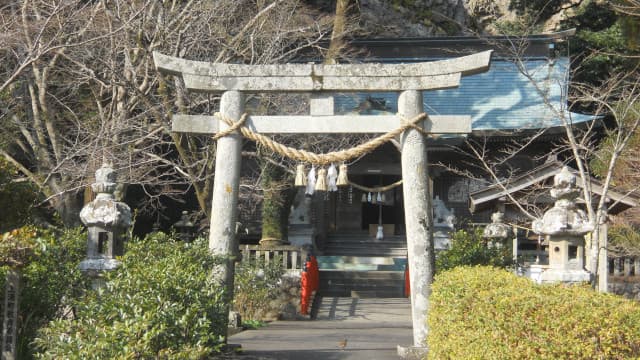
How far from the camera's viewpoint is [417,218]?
9586 mm

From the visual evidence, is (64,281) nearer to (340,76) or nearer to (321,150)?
(340,76)

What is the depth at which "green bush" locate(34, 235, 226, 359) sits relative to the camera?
6.36m

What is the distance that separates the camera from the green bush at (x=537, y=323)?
5699mm

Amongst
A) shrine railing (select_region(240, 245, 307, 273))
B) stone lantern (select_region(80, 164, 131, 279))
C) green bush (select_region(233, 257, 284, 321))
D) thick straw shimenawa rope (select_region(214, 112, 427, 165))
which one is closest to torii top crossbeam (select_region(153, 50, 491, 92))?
thick straw shimenawa rope (select_region(214, 112, 427, 165))

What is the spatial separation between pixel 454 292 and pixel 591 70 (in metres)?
20.8

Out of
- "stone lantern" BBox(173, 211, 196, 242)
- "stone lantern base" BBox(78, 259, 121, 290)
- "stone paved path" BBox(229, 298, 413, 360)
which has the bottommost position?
"stone paved path" BBox(229, 298, 413, 360)

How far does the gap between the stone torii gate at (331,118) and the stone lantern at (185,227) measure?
30.9 feet

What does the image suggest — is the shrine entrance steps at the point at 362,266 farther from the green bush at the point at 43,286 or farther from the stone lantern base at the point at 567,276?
the green bush at the point at 43,286

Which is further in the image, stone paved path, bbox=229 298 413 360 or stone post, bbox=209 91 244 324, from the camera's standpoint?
stone paved path, bbox=229 298 413 360

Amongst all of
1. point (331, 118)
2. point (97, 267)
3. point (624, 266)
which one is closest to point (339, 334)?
point (331, 118)

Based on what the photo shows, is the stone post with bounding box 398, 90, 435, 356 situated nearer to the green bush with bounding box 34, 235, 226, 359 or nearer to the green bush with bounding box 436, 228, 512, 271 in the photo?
the green bush with bounding box 34, 235, 226, 359

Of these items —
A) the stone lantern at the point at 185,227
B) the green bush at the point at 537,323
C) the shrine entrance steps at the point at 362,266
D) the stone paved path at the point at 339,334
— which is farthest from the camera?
the shrine entrance steps at the point at 362,266

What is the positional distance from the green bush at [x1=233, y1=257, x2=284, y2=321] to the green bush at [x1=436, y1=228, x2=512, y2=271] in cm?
416

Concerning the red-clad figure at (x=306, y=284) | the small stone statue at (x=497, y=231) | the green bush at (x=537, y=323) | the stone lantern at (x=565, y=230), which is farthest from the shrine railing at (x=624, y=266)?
the green bush at (x=537, y=323)
